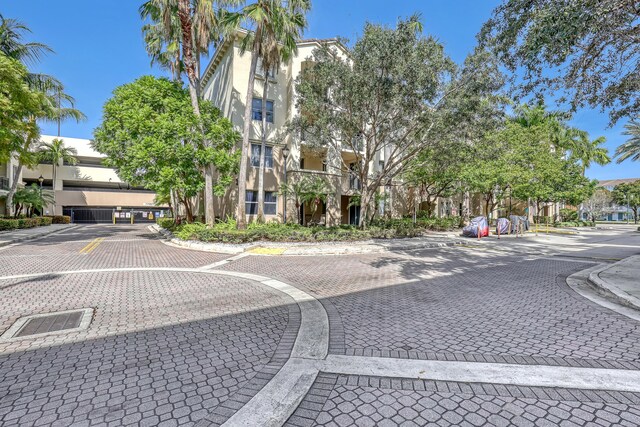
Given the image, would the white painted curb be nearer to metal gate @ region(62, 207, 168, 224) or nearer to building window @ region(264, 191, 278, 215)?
building window @ region(264, 191, 278, 215)

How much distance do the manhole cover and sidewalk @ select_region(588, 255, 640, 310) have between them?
10315 mm

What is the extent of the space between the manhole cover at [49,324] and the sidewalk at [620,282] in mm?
10315

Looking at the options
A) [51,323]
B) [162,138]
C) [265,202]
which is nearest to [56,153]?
[162,138]

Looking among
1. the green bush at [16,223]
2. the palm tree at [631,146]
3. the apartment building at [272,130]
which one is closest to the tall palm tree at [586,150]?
the palm tree at [631,146]

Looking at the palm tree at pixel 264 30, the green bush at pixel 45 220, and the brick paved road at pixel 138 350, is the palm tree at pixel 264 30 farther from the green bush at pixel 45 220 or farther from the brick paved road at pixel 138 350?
the green bush at pixel 45 220

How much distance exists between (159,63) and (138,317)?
24.1m

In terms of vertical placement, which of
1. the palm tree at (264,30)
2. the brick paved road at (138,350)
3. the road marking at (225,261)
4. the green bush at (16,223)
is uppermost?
the palm tree at (264,30)

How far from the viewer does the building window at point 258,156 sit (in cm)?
2136

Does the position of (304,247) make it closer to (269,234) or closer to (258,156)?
(269,234)

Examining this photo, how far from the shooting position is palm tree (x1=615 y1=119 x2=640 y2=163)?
1096 inches

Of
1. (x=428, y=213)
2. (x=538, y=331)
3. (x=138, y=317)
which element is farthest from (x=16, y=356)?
(x=428, y=213)

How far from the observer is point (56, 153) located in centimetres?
3444

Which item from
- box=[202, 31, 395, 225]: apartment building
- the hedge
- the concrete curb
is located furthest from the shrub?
box=[202, 31, 395, 225]: apartment building

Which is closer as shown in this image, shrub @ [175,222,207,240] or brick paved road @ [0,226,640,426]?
brick paved road @ [0,226,640,426]
